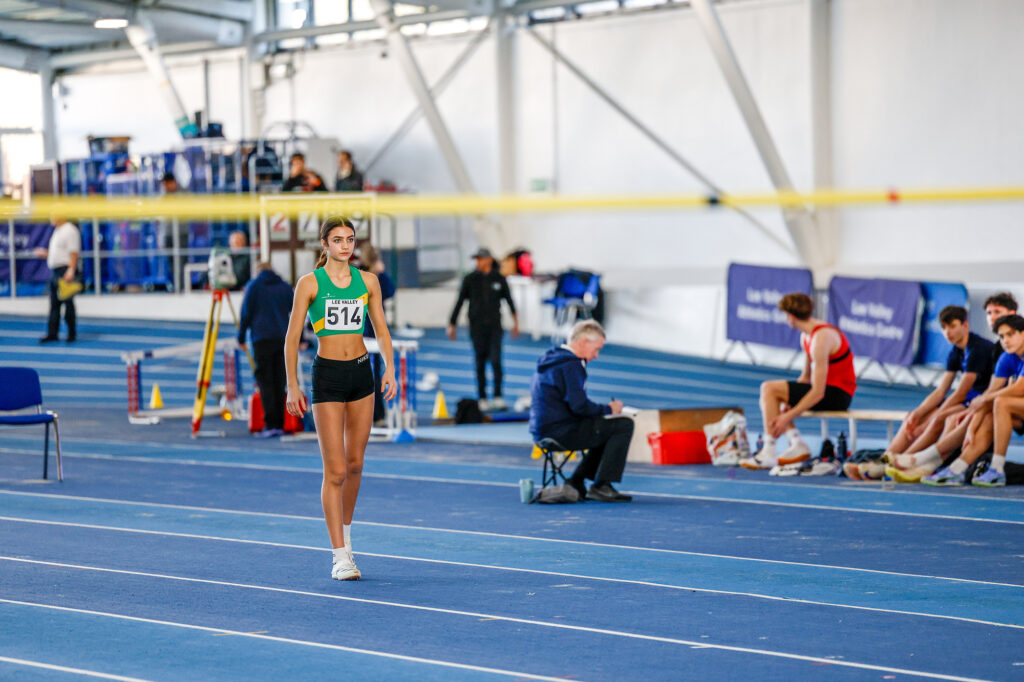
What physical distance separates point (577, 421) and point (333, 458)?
302 centimetres

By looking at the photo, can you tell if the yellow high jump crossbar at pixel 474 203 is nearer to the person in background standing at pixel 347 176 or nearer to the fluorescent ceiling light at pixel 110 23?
the fluorescent ceiling light at pixel 110 23

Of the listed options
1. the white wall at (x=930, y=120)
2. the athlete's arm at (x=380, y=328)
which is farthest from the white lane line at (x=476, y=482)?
the white wall at (x=930, y=120)

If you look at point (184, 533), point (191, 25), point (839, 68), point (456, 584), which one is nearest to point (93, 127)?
point (191, 25)

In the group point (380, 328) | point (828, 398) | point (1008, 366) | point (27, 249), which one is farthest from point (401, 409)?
point (27, 249)

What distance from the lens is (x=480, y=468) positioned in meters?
11.6

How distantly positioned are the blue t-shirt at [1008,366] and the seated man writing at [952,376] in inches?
10.8

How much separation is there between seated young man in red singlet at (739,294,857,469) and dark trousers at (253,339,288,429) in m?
4.82

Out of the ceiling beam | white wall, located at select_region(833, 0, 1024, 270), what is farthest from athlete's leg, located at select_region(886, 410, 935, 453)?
the ceiling beam

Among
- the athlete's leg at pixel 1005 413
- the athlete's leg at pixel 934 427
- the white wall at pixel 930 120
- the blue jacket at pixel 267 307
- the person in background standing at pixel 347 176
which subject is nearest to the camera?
the athlete's leg at pixel 1005 413

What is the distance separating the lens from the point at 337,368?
6.84 metres

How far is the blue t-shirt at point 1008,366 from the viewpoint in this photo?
31.4ft

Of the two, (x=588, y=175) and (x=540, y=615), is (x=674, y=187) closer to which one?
(x=588, y=175)

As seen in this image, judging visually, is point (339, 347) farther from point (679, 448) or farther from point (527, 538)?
point (679, 448)

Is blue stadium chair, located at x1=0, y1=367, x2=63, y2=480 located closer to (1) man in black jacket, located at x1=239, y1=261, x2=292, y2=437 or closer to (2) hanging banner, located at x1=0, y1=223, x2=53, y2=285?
(1) man in black jacket, located at x1=239, y1=261, x2=292, y2=437
